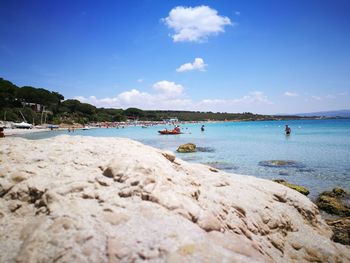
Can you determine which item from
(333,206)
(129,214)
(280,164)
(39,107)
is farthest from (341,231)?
(39,107)

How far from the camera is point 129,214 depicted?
4.30 meters

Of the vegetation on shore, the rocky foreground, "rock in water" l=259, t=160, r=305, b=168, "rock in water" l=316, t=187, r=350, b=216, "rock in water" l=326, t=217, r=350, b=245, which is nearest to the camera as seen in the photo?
the rocky foreground

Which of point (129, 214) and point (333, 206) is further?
point (333, 206)

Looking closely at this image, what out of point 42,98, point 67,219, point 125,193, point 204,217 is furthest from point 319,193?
point 42,98

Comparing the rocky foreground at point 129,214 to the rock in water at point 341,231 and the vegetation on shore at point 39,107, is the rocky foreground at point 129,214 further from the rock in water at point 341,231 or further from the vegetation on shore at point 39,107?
the vegetation on shore at point 39,107

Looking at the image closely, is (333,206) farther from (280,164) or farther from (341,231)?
(280,164)

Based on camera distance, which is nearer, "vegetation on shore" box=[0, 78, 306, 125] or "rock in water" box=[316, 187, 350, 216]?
"rock in water" box=[316, 187, 350, 216]

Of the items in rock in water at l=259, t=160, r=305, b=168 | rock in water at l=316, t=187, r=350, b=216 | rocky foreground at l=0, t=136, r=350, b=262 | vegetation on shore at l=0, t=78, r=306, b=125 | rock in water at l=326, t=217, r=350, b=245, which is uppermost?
vegetation on shore at l=0, t=78, r=306, b=125

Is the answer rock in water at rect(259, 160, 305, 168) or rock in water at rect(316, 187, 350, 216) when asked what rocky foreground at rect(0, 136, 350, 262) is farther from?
rock in water at rect(259, 160, 305, 168)

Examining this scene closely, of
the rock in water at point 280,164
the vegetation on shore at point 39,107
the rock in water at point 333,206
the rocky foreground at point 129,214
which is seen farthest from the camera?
the vegetation on shore at point 39,107

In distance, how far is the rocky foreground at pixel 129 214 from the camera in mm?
3705

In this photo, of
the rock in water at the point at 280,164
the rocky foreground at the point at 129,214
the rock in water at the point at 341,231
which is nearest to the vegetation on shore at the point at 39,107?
the rock in water at the point at 280,164

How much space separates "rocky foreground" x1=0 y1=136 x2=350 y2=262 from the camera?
3.71 m

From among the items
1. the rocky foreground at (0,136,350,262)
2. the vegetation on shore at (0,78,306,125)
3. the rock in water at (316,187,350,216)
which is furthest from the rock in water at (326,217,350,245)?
the vegetation on shore at (0,78,306,125)
